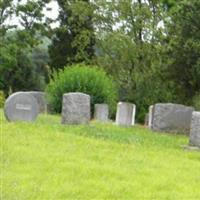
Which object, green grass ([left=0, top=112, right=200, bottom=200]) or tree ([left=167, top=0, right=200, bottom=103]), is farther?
tree ([left=167, top=0, right=200, bottom=103])

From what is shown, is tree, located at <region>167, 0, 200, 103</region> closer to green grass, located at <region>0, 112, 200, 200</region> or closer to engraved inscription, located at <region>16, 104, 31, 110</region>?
engraved inscription, located at <region>16, 104, 31, 110</region>

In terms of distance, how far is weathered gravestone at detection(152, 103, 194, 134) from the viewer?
17938 millimetres

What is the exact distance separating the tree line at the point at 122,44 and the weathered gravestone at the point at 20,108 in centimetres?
671

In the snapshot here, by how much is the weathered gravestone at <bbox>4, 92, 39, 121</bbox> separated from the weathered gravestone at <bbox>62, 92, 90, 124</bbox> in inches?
30.9

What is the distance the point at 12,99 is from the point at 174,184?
8418mm

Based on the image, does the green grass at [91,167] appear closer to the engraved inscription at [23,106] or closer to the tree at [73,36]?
the engraved inscription at [23,106]

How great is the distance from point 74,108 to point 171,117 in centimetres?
294

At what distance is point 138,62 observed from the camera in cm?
3381

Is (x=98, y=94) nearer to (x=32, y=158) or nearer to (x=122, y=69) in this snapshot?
(x=122, y=69)

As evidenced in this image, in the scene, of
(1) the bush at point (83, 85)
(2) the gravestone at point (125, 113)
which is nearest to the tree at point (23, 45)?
(1) the bush at point (83, 85)

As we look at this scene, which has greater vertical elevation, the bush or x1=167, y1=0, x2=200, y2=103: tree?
x1=167, y1=0, x2=200, y2=103: tree

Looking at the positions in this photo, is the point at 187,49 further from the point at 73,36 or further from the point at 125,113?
the point at 73,36

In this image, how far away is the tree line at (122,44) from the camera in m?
22.4

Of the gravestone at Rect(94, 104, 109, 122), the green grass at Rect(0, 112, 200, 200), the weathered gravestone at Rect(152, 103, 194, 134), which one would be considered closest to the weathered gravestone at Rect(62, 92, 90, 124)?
the weathered gravestone at Rect(152, 103, 194, 134)
